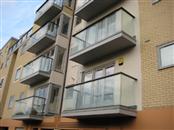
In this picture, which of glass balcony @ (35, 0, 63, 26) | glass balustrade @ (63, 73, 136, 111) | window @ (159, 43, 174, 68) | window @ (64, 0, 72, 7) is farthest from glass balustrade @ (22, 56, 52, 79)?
window @ (159, 43, 174, 68)

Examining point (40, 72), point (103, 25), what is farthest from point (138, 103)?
point (40, 72)

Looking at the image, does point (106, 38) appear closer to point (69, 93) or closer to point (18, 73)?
point (69, 93)

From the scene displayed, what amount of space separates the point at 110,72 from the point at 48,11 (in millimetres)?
8729

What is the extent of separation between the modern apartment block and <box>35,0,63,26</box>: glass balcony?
32.8 inches

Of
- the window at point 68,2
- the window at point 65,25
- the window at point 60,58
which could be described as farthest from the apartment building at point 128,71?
the window at point 68,2

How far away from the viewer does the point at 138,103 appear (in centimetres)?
872

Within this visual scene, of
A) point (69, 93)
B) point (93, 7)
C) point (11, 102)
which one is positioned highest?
point (93, 7)

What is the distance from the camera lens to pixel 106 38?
1030 centimetres

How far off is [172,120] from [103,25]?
554cm

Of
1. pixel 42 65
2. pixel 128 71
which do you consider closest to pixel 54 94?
pixel 42 65

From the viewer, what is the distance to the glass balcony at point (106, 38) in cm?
989

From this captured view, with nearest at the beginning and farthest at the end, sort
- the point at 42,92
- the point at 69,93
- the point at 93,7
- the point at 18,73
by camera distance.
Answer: the point at 69,93, the point at 93,7, the point at 42,92, the point at 18,73

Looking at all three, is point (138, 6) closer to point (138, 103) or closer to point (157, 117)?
point (138, 103)

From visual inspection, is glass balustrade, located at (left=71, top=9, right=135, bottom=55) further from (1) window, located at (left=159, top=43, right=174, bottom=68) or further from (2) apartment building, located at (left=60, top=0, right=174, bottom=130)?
(1) window, located at (left=159, top=43, right=174, bottom=68)
